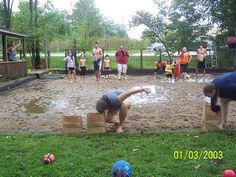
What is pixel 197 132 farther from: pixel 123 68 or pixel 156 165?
pixel 123 68

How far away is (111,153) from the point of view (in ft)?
20.0

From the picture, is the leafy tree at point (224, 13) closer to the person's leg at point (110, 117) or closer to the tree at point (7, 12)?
the tree at point (7, 12)

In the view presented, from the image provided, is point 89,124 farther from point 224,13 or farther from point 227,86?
point 224,13

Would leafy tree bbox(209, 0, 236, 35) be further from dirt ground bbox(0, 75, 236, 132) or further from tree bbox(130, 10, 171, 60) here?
dirt ground bbox(0, 75, 236, 132)

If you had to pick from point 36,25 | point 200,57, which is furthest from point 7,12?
point 200,57

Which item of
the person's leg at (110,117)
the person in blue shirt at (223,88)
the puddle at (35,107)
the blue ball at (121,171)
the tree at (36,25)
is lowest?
the puddle at (35,107)

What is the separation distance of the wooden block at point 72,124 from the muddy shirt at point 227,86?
105 inches

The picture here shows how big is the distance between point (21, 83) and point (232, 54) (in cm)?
1529

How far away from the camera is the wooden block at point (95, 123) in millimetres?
7434

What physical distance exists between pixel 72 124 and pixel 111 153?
1.66m

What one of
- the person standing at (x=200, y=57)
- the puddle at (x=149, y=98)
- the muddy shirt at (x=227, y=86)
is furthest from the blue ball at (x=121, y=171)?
the person standing at (x=200, y=57)

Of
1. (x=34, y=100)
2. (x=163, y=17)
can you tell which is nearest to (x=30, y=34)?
(x=163, y=17)

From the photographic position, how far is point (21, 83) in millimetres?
19578

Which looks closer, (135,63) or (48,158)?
(48,158)
